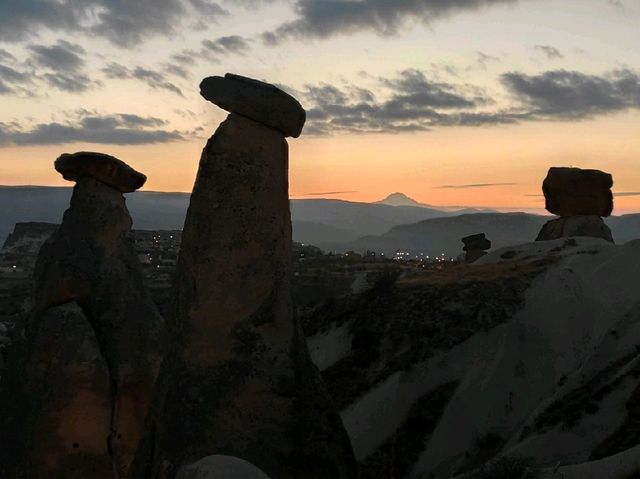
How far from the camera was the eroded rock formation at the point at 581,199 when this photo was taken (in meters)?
27.1

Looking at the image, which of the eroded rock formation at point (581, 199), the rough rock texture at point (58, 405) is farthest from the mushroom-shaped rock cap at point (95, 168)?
the eroded rock formation at point (581, 199)

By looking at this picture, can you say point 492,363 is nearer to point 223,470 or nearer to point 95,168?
point 95,168

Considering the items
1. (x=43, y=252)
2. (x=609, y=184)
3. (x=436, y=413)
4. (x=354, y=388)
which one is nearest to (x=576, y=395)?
(x=436, y=413)

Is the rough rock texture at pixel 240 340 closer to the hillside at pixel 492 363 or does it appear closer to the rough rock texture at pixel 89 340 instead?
the rough rock texture at pixel 89 340

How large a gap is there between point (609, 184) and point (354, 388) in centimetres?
1609

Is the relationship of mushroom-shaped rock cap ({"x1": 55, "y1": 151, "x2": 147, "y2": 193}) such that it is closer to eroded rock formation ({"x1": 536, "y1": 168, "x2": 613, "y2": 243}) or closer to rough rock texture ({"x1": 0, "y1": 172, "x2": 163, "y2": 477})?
rough rock texture ({"x1": 0, "y1": 172, "x2": 163, "y2": 477})

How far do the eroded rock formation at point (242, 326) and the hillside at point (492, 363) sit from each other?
4.48 metres

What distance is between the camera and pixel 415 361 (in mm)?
15648

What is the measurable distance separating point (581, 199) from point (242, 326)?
23.4 meters

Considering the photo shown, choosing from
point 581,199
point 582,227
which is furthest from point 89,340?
point 581,199

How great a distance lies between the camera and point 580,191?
1069 inches

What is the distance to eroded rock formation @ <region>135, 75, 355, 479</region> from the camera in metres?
6.49

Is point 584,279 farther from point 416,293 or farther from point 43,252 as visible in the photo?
point 43,252

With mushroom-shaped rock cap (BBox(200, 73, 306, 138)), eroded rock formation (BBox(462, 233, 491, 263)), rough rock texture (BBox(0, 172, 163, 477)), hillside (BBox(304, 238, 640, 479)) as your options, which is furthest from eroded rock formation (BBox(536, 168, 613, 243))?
mushroom-shaped rock cap (BBox(200, 73, 306, 138))
